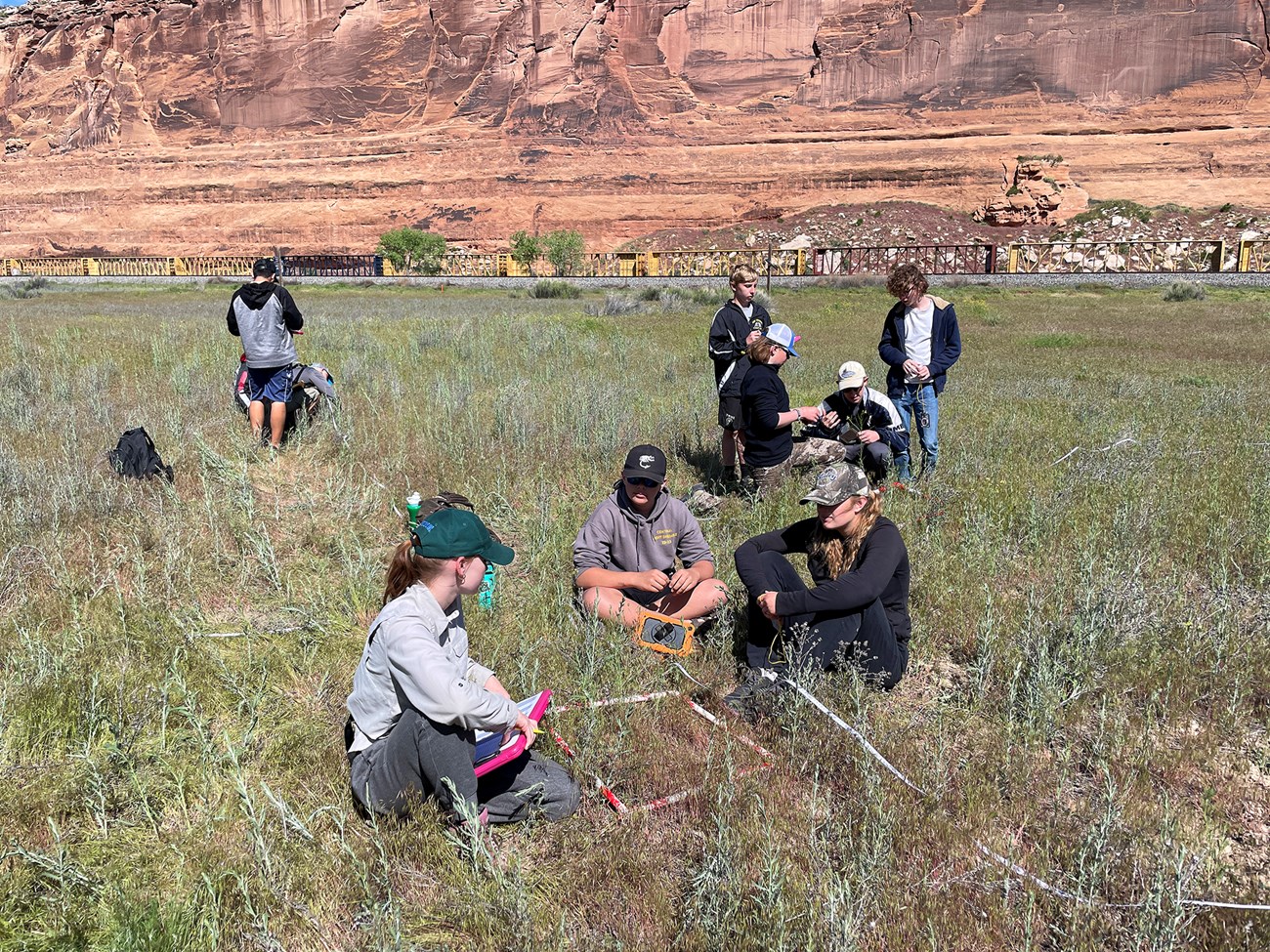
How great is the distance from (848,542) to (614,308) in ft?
60.1

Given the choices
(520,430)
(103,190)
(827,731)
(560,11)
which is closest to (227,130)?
(103,190)

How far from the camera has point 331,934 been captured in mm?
2600

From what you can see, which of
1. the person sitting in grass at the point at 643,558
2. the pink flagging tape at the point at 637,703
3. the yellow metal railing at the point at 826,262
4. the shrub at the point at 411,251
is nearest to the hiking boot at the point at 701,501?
the person sitting in grass at the point at 643,558

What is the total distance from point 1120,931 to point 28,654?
170 inches

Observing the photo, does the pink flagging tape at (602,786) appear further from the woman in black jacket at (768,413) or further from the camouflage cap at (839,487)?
the woman in black jacket at (768,413)

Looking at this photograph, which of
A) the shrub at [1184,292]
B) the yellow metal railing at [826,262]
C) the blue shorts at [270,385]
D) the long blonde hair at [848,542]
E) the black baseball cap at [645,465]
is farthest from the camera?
the yellow metal railing at [826,262]

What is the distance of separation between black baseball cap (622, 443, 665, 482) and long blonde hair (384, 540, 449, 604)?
1522mm

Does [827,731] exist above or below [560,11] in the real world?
below

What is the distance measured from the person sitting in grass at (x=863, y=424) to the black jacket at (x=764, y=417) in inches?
14.2

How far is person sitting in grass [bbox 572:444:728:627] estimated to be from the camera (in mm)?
4422

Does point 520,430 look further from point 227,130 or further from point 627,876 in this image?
point 227,130

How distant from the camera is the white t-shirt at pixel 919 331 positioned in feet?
22.3

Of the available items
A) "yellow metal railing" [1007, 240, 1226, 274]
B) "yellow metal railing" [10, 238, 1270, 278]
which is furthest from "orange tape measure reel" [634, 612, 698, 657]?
"yellow metal railing" [1007, 240, 1226, 274]

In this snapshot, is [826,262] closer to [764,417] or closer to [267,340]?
[267,340]
